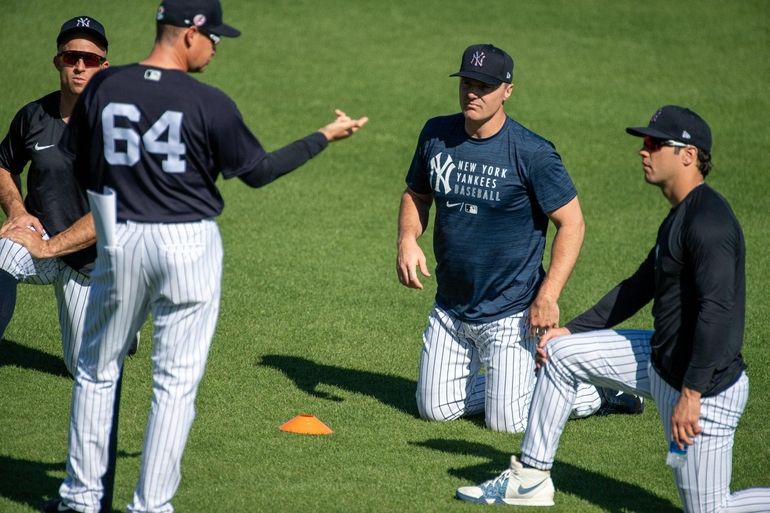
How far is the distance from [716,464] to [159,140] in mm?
2858

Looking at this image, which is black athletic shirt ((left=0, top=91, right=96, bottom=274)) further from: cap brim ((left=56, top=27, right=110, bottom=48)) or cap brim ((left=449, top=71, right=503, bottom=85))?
cap brim ((left=449, top=71, right=503, bottom=85))

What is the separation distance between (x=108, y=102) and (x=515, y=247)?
3.00 m

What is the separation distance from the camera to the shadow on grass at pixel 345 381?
7148 millimetres

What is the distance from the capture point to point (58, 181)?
6938mm

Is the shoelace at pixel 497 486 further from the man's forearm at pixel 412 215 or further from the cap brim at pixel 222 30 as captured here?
the cap brim at pixel 222 30

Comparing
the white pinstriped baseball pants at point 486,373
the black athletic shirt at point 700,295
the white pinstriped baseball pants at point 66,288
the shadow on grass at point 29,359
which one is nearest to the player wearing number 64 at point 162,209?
the black athletic shirt at point 700,295

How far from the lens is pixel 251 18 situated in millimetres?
19359

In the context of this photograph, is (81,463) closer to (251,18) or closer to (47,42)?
(47,42)

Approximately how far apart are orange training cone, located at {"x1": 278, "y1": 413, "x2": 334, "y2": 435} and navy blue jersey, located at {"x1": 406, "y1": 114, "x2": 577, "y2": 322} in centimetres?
113

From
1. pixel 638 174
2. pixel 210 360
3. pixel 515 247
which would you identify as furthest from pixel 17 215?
pixel 638 174

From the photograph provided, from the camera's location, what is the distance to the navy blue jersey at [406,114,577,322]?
6.53 m

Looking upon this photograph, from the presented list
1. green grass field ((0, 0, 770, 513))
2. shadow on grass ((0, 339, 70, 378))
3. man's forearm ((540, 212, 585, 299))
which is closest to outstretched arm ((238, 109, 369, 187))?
green grass field ((0, 0, 770, 513))

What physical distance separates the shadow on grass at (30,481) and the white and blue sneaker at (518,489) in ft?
5.86

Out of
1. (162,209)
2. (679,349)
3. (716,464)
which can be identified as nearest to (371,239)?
(679,349)
